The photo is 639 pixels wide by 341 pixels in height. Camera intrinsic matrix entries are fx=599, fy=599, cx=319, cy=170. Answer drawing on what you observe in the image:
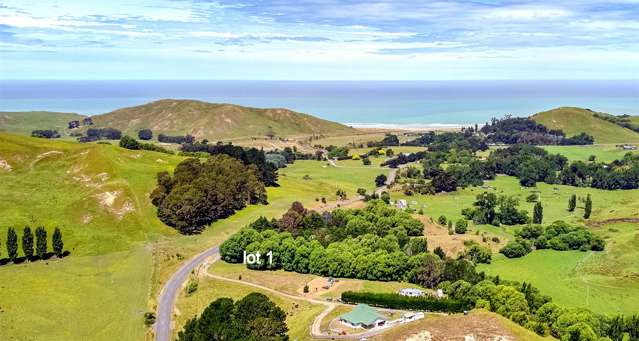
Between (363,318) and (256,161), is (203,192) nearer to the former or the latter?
(256,161)

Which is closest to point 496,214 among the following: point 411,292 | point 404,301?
point 411,292

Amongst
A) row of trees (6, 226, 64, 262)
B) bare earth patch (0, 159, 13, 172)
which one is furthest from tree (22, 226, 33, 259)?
bare earth patch (0, 159, 13, 172)

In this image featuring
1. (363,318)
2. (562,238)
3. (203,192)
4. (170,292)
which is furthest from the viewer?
(203,192)

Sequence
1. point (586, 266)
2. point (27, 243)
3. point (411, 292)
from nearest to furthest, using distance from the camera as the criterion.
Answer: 1. point (411, 292)
2. point (27, 243)
3. point (586, 266)

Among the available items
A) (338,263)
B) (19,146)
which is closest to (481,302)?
(338,263)

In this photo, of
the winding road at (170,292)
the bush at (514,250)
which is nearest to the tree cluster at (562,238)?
the bush at (514,250)

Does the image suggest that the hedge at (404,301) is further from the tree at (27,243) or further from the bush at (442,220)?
the tree at (27,243)

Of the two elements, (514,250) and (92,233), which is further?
(92,233)

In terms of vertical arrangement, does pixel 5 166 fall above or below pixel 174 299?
above
